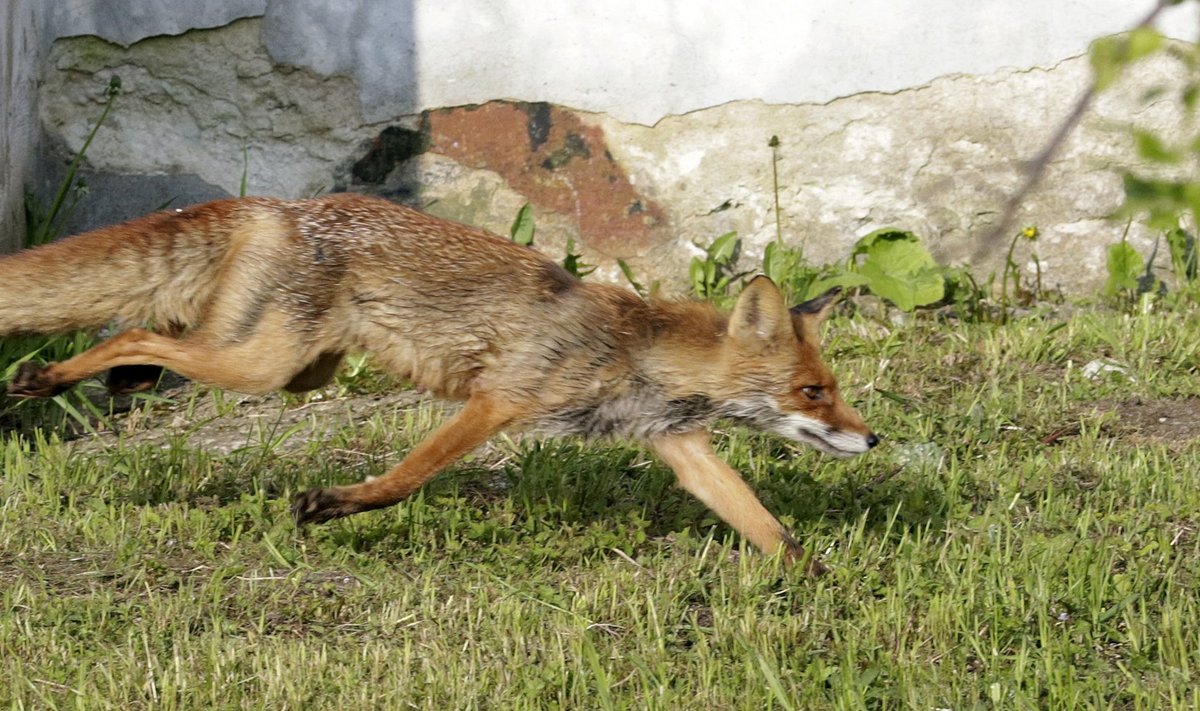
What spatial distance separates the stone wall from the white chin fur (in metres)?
2.66

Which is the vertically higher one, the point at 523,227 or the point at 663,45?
the point at 663,45

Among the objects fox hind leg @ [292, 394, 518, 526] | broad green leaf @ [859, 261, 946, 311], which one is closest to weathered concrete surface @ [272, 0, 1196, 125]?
broad green leaf @ [859, 261, 946, 311]

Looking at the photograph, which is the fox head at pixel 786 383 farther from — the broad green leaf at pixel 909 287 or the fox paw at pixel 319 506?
the broad green leaf at pixel 909 287

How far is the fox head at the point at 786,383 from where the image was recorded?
4.77 metres

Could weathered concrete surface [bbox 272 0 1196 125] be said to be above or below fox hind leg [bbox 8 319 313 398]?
above

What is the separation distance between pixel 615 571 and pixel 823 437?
903mm

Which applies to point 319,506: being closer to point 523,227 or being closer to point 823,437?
point 823,437

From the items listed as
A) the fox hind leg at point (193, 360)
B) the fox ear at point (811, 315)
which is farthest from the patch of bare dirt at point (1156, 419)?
the fox hind leg at point (193, 360)

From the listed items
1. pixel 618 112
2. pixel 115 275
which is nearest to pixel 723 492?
pixel 115 275

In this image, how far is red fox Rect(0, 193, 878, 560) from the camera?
15.6ft

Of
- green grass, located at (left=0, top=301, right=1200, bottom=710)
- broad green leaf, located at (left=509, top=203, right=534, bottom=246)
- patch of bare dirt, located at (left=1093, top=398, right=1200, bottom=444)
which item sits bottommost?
green grass, located at (left=0, top=301, right=1200, bottom=710)

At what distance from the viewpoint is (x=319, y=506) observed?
4430 mm

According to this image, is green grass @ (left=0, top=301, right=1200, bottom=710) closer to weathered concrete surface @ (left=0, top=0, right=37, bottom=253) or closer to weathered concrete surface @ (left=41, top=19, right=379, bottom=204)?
weathered concrete surface @ (left=0, top=0, right=37, bottom=253)

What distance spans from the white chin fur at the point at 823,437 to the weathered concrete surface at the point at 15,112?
3763 mm
